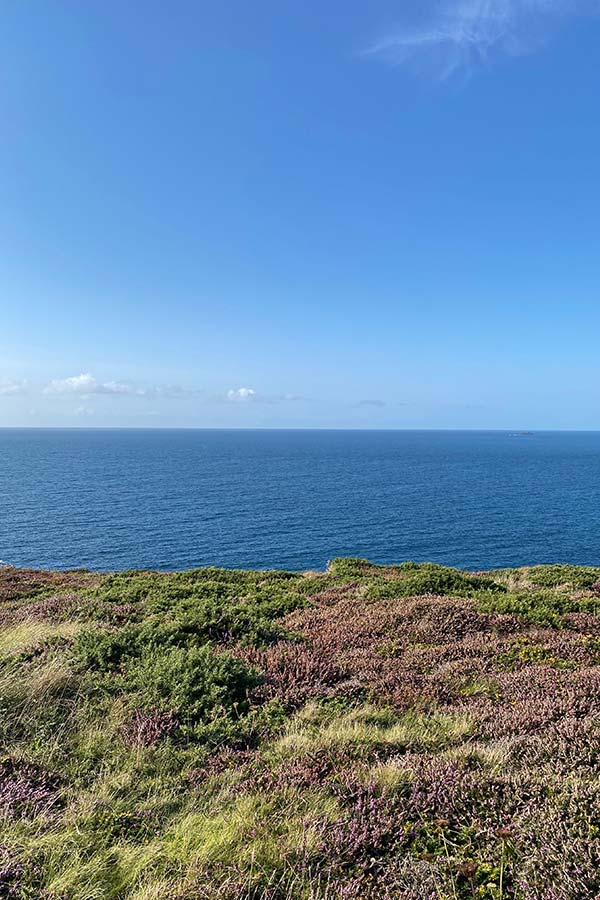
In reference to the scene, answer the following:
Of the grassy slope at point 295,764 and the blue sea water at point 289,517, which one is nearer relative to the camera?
the grassy slope at point 295,764

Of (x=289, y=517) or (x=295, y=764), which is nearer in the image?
(x=295, y=764)

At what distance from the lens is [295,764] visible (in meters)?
5.29

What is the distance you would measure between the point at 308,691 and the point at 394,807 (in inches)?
130

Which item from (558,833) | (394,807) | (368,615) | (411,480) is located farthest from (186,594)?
(411,480)

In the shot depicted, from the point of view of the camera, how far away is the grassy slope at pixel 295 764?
3.69 meters

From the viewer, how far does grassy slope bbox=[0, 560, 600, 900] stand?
3.69 metres

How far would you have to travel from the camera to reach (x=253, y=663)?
8836mm

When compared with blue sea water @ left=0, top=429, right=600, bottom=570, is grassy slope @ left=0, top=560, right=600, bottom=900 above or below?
above

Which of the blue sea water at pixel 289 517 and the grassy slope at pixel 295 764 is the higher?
the grassy slope at pixel 295 764

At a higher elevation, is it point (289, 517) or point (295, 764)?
point (295, 764)

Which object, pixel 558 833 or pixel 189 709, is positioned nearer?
pixel 558 833

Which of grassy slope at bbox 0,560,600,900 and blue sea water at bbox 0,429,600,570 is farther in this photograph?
blue sea water at bbox 0,429,600,570

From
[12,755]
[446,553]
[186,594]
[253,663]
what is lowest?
[446,553]

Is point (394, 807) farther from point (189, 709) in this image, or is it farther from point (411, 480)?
point (411, 480)
